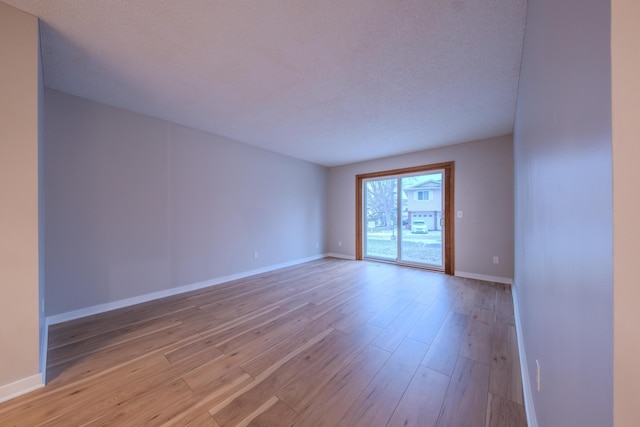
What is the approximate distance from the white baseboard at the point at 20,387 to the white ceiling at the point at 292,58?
7.94ft

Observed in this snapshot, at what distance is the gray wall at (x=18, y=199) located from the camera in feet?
4.71

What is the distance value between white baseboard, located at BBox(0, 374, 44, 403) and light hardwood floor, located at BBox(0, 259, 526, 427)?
50 mm

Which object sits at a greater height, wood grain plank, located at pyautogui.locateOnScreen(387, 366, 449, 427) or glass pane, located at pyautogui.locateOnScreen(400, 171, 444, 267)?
glass pane, located at pyautogui.locateOnScreen(400, 171, 444, 267)

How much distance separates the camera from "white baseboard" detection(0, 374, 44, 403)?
141 cm

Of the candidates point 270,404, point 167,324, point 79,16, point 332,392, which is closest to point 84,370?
point 167,324

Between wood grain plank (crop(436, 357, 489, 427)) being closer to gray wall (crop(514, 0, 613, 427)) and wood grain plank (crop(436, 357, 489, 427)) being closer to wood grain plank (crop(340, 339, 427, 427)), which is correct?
wood grain plank (crop(340, 339, 427, 427))

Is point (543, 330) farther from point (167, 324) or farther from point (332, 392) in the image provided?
point (167, 324)

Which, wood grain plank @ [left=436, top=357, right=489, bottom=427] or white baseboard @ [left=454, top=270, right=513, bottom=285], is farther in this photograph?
white baseboard @ [left=454, top=270, right=513, bottom=285]

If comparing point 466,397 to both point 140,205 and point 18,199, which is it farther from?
point 140,205

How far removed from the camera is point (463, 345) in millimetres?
1957

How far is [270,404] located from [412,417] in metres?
0.83

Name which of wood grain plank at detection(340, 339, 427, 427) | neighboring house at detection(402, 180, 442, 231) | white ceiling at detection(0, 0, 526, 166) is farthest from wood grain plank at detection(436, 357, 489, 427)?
neighboring house at detection(402, 180, 442, 231)

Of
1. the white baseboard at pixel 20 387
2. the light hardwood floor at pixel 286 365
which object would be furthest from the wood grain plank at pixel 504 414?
the white baseboard at pixel 20 387

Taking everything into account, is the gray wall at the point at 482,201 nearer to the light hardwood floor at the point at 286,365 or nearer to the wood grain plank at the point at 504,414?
the light hardwood floor at the point at 286,365
